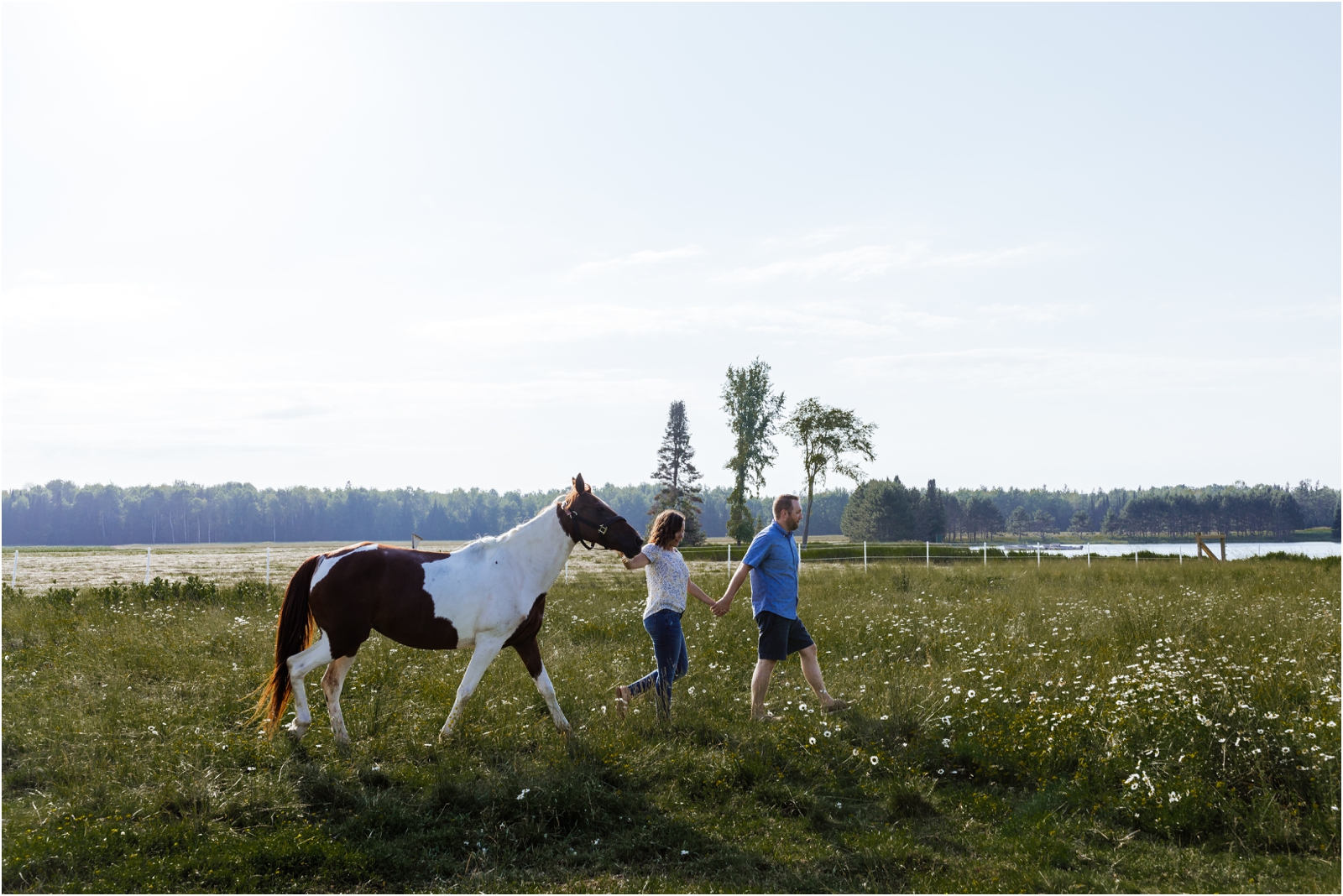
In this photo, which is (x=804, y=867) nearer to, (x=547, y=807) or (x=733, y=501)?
(x=547, y=807)

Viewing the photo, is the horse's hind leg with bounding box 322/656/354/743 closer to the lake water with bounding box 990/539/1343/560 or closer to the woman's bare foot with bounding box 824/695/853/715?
the woman's bare foot with bounding box 824/695/853/715

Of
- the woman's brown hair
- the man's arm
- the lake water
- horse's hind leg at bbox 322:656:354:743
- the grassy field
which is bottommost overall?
the lake water

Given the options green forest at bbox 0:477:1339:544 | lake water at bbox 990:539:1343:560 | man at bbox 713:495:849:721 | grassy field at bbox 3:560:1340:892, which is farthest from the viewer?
green forest at bbox 0:477:1339:544

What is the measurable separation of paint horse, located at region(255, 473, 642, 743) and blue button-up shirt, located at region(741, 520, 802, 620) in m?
1.18

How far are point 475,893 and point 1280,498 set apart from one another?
5685 inches

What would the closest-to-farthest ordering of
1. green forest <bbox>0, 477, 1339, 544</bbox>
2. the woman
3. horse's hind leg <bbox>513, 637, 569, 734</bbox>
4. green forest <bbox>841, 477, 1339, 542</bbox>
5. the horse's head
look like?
horse's hind leg <bbox>513, 637, 569, 734</bbox> < the horse's head < the woman < green forest <bbox>841, 477, 1339, 542</bbox> < green forest <bbox>0, 477, 1339, 544</bbox>

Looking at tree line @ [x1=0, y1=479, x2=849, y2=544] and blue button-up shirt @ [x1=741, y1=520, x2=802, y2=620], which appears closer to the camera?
blue button-up shirt @ [x1=741, y1=520, x2=802, y2=620]

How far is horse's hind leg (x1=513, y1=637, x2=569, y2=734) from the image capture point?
6316mm

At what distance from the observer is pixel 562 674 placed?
26.5 feet

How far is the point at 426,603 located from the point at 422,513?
144187mm

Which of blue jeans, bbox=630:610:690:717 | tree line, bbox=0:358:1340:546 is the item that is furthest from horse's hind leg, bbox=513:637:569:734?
tree line, bbox=0:358:1340:546

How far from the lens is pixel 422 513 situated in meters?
143

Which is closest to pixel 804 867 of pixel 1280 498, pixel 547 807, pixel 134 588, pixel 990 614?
pixel 547 807

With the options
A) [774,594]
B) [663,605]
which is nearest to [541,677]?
[663,605]
